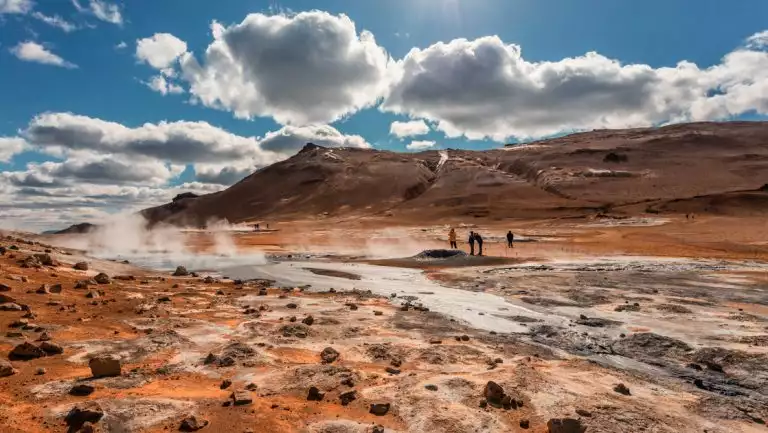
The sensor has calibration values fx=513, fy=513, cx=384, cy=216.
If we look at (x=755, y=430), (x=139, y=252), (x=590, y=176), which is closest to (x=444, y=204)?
(x=590, y=176)

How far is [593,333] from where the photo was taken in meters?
13.6

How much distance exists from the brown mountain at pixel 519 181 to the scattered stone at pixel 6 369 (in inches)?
3721

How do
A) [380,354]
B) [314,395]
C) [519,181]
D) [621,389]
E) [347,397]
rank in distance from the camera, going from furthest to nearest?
[519,181], [380,354], [621,389], [314,395], [347,397]

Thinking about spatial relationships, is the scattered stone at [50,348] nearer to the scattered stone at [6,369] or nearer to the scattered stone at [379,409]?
the scattered stone at [6,369]

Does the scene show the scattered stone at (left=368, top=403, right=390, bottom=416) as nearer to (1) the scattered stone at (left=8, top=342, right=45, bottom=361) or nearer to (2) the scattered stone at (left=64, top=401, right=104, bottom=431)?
(2) the scattered stone at (left=64, top=401, right=104, bottom=431)

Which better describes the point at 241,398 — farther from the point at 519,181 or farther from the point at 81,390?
the point at 519,181

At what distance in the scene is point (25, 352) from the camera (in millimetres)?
9336

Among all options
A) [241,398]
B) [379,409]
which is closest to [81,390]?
[241,398]

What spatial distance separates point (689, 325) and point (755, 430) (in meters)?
7.15

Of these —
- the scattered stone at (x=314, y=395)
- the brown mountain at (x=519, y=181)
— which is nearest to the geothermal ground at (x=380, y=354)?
the scattered stone at (x=314, y=395)

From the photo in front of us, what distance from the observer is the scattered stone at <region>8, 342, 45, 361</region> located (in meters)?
9.23

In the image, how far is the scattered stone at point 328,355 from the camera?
10.3 m

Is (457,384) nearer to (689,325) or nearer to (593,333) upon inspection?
(593,333)

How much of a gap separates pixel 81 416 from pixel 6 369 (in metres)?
2.64
